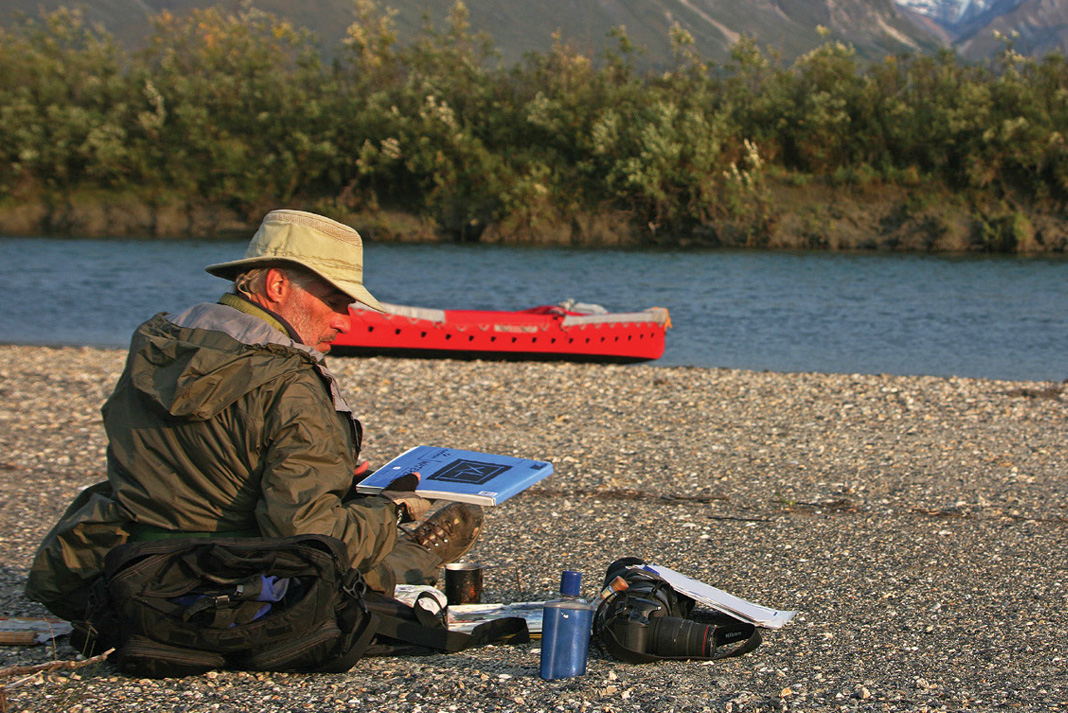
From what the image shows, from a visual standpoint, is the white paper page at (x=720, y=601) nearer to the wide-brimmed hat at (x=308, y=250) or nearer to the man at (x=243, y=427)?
the man at (x=243, y=427)

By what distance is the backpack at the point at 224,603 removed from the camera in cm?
348

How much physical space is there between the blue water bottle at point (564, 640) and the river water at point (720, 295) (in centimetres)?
1293

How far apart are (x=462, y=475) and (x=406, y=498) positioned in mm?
321

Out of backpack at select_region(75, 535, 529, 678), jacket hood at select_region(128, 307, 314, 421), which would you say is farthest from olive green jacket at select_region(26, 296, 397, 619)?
backpack at select_region(75, 535, 529, 678)

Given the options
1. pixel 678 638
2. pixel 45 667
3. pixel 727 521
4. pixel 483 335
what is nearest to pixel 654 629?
pixel 678 638

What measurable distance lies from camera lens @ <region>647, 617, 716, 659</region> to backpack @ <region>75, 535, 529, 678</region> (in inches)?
46.0

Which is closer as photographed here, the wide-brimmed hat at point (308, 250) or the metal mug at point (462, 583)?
the wide-brimmed hat at point (308, 250)

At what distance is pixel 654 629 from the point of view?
420cm

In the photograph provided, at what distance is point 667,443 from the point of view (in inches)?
371

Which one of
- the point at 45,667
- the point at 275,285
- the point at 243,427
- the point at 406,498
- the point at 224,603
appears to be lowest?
the point at 45,667

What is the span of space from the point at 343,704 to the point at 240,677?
0.47 metres

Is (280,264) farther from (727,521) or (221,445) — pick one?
(727,521)

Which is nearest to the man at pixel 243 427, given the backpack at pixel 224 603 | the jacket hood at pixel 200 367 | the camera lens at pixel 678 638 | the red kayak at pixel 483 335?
the jacket hood at pixel 200 367

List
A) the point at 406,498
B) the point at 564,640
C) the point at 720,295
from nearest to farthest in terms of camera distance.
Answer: the point at 564,640, the point at 406,498, the point at 720,295
